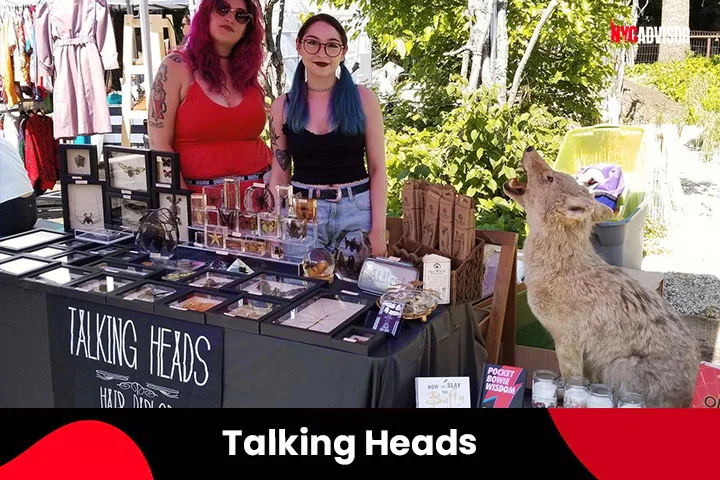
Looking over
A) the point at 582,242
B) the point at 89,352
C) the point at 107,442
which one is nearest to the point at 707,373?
the point at 582,242

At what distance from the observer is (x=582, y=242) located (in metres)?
2.64

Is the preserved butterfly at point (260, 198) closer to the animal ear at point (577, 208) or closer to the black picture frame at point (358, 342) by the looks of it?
the black picture frame at point (358, 342)

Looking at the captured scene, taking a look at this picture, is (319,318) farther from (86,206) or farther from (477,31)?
(477,31)

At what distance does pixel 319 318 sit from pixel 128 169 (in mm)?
1254

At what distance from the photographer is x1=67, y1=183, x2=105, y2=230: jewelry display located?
10.0 feet

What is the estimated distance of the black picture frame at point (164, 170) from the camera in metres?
2.81

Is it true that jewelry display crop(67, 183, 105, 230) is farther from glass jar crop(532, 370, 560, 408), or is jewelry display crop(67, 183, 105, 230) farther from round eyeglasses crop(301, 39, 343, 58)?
glass jar crop(532, 370, 560, 408)

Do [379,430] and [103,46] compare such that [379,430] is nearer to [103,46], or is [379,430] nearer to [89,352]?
[89,352]

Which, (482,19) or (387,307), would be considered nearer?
(387,307)

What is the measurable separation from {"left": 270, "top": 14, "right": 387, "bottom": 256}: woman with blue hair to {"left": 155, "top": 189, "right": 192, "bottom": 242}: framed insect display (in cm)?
46

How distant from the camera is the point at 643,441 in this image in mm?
1703

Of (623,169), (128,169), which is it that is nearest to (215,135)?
(128,169)

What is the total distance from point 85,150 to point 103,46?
3584 millimetres

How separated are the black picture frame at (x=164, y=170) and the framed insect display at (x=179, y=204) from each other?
30 mm
